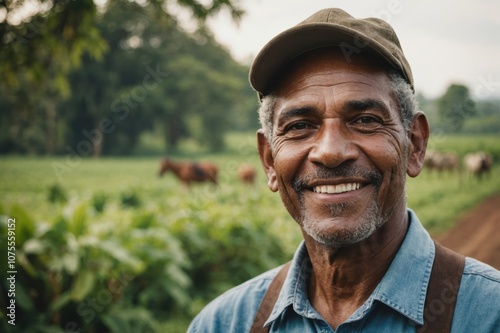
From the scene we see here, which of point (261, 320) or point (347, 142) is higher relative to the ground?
point (347, 142)

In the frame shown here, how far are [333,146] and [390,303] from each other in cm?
58

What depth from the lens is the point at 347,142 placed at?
167cm

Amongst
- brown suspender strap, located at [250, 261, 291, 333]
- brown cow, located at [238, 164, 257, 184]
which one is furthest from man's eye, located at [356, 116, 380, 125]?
brown cow, located at [238, 164, 257, 184]

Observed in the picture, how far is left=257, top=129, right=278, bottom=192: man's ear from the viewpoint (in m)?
2.03

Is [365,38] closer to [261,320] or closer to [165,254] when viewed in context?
[261,320]

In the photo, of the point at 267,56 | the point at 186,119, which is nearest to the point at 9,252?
the point at 267,56

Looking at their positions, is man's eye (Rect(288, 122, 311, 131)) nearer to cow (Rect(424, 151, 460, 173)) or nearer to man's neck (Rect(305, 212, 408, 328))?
man's neck (Rect(305, 212, 408, 328))

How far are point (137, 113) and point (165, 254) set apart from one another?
4372cm

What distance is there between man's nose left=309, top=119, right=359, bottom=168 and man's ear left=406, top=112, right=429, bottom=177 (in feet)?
1.10

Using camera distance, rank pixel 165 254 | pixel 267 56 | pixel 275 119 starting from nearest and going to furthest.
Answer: pixel 267 56
pixel 275 119
pixel 165 254

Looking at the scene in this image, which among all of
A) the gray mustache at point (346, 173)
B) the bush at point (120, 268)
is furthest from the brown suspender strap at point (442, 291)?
the bush at point (120, 268)

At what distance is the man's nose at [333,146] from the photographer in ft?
5.36

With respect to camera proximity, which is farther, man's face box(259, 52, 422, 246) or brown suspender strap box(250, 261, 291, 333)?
brown suspender strap box(250, 261, 291, 333)

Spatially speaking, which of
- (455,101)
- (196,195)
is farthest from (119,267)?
(196,195)
